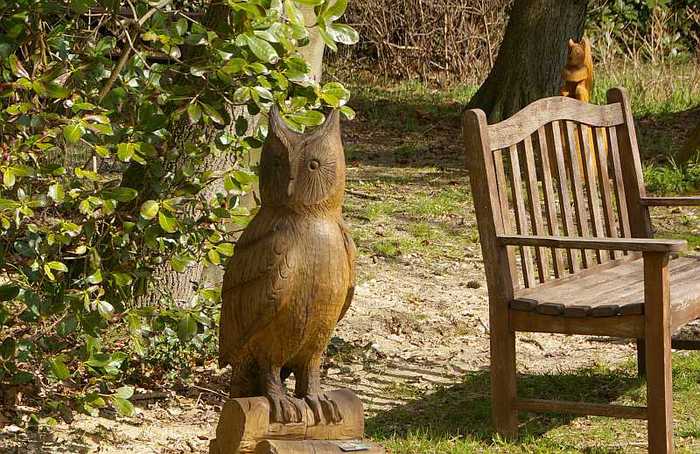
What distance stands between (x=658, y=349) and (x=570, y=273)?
3.37ft

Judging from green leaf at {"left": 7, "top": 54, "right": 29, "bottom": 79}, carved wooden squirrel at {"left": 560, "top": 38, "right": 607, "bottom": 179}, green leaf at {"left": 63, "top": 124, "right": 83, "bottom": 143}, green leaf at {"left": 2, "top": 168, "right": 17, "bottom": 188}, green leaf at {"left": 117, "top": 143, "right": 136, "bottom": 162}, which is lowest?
green leaf at {"left": 2, "top": 168, "right": 17, "bottom": 188}

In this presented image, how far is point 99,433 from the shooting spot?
4699mm

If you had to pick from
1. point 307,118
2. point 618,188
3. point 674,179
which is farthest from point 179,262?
point 674,179

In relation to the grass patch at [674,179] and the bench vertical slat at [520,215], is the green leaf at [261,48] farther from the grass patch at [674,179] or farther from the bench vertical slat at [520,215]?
the grass patch at [674,179]

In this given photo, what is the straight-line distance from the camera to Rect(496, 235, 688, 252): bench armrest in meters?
4.23

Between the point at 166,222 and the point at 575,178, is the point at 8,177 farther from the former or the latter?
the point at 575,178

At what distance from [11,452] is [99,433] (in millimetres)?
400

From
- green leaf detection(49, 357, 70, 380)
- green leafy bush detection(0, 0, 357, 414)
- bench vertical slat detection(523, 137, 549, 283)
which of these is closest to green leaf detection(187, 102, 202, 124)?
green leafy bush detection(0, 0, 357, 414)

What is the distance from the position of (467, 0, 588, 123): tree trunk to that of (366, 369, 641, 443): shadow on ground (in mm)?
5464

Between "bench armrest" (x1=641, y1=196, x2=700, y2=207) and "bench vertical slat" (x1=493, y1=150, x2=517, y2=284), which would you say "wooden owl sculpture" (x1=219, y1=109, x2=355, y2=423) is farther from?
"bench armrest" (x1=641, y1=196, x2=700, y2=207)

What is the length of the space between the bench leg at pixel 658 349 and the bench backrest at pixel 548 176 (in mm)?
597

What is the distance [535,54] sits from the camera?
10.9m

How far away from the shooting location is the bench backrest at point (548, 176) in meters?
4.68

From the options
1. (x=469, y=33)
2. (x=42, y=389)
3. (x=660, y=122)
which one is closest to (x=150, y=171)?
(x=42, y=389)
